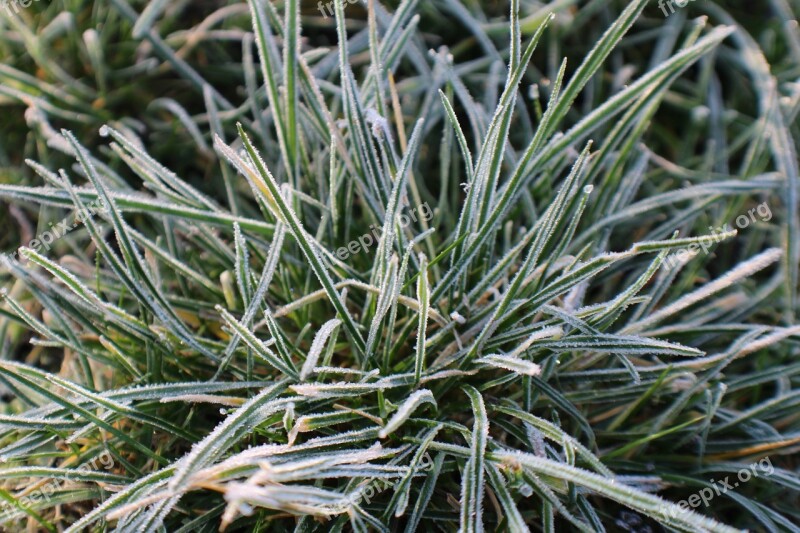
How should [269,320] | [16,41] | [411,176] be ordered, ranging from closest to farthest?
[269,320], [411,176], [16,41]

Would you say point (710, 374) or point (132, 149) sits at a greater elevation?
point (132, 149)

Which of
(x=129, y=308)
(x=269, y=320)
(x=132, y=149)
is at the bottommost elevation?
(x=129, y=308)

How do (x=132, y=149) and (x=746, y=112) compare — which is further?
(x=746, y=112)

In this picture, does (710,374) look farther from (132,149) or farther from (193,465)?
(132,149)

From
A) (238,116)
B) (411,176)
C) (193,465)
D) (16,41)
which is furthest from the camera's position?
(16,41)

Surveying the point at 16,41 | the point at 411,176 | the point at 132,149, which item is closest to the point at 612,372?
the point at 411,176

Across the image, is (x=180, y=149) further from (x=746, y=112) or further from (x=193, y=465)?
(x=746, y=112)
